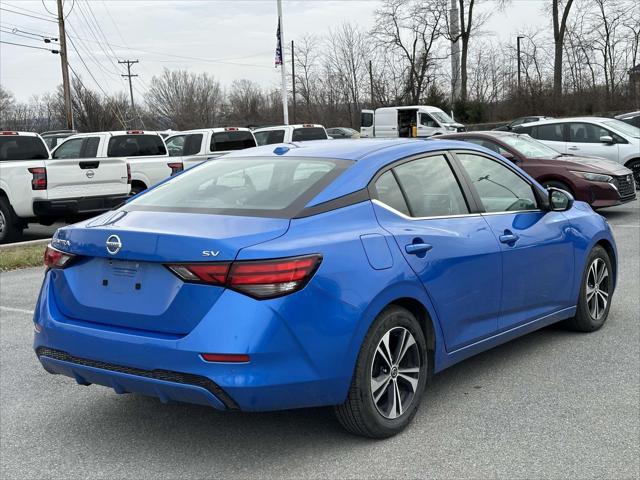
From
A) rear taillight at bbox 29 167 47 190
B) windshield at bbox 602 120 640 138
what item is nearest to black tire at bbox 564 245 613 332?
rear taillight at bbox 29 167 47 190

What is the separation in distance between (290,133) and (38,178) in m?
7.90

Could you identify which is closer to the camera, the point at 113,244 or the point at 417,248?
the point at 113,244

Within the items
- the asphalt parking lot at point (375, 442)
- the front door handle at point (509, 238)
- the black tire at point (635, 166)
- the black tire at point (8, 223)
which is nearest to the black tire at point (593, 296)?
the asphalt parking lot at point (375, 442)

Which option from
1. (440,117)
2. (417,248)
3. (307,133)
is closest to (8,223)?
(307,133)

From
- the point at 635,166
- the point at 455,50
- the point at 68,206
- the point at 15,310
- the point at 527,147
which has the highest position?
the point at 455,50

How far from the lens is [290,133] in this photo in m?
19.3

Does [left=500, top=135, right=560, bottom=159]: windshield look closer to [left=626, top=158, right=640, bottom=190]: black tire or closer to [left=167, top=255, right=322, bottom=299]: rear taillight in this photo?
[left=626, top=158, right=640, bottom=190]: black tire

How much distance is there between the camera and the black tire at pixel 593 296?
18.8ft

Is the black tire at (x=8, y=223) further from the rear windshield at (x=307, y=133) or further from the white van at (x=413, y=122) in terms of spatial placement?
the white van at (x=413, y=122)

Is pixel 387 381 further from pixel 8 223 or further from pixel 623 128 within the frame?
pixel 623 128

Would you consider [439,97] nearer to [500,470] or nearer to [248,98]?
[248,98]

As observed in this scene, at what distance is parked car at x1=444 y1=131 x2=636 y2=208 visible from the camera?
12.6m

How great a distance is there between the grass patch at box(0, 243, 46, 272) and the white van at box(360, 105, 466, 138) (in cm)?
2348

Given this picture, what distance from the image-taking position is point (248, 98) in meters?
74.6
